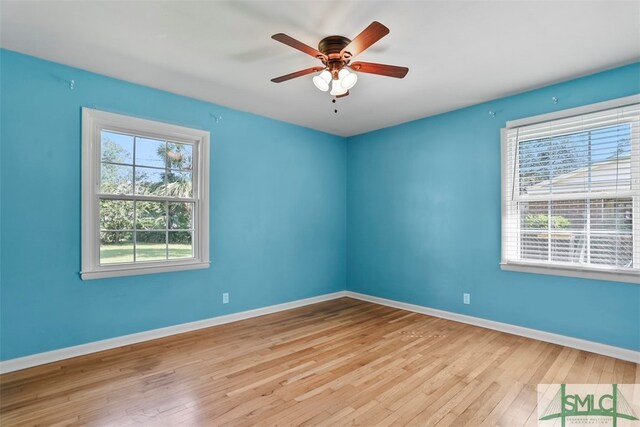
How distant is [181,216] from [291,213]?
1548 mm

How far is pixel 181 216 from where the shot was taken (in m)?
3.64

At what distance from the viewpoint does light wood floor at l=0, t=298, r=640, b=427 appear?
2043 millimetres

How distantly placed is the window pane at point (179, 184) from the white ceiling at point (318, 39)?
3.02 feet

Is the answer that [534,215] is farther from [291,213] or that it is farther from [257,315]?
[257,315]

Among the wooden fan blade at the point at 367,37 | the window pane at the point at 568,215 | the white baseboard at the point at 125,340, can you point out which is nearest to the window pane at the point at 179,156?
the white baseboard at the point at 125,340

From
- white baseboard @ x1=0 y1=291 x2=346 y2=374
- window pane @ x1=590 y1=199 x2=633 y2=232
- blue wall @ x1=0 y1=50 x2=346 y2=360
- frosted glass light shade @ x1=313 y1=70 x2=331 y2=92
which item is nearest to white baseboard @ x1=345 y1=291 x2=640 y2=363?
window pane @ x1=590 y1=199 x2=633 y2=232

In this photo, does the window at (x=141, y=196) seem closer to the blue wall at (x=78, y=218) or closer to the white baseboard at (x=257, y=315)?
the blue wall at (x=78, y=218)

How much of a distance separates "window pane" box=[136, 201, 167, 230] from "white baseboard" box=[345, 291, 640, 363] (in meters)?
3.23

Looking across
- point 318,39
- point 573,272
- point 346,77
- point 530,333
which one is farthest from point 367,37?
point 530,333

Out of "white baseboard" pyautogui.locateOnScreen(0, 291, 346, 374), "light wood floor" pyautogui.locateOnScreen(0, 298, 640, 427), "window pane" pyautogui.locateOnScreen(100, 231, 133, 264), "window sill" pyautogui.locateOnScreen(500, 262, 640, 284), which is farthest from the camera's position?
"window pane" pyautogui.locateOnScreen(100, 231, 133, 264)

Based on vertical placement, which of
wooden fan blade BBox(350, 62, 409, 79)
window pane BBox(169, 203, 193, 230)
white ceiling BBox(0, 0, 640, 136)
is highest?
white ceiling BBox(0, 0, 640, 136)

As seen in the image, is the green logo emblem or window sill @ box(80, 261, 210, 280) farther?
window sill @ box(80, 261, 210, 280)

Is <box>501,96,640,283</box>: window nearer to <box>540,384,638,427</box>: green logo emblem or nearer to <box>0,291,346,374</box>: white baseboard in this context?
<box>540,384,638,427</box>: green logo emblem

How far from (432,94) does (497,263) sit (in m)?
2.07
